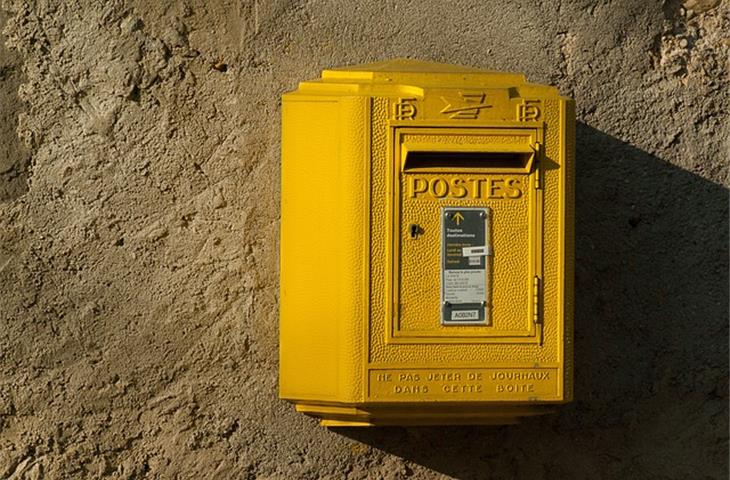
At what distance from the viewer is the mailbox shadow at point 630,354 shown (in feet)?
10.2

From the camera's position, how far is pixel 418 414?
2.79 metres

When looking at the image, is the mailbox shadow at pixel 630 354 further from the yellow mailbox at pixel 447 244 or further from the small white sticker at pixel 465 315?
the small white sticker at pixel 465 315

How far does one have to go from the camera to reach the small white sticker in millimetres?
2680

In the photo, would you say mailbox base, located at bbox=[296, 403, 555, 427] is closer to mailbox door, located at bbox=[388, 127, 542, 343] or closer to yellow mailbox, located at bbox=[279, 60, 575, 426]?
yellow mailbox, located at bbox=[279, 60, 575, 426]

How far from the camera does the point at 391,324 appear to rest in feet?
8.78

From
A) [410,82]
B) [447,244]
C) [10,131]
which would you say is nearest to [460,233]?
[447,244]

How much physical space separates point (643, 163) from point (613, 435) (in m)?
0.76

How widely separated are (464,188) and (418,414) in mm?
571

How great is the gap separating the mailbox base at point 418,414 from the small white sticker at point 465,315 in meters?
0.22

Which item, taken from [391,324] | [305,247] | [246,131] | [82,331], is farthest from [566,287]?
[82,331]

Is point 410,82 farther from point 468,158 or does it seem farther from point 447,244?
point 447,244

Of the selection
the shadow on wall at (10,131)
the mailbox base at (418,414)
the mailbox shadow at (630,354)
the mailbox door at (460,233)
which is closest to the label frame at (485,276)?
the mailbox door at (460,233)

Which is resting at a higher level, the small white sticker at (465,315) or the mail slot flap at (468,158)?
the mail slot flap at (468,158)

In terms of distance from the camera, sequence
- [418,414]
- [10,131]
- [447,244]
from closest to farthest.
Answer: [447,244], [418,414], [10,131]
